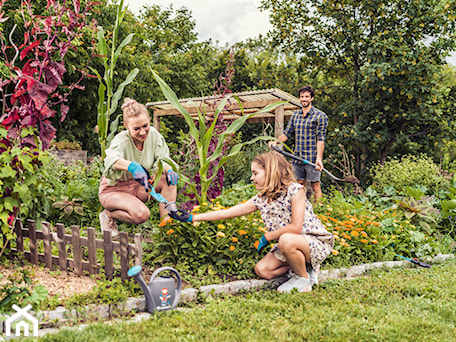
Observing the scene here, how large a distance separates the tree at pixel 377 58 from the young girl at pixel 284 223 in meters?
5.31

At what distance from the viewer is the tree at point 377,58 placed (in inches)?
297

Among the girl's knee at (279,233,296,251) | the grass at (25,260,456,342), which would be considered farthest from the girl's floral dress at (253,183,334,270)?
the grass at (25,260,456,342)

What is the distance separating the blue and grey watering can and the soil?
439mm

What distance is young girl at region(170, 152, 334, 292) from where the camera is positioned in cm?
300

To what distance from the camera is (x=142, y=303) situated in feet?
8.39

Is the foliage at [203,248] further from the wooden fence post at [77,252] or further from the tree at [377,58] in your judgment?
the tree at [377,58]

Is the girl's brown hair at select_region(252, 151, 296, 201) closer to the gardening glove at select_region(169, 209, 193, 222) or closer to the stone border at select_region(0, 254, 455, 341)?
the gardening glove at select_region(169, 209, 193, 222)

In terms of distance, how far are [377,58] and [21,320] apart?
303 inches

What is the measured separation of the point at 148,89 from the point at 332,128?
5.71 meters

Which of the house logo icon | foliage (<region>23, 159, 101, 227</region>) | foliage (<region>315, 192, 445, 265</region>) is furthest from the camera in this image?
foliage (<region>315, 192, 445, 265</region>)

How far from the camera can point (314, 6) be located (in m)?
8.81

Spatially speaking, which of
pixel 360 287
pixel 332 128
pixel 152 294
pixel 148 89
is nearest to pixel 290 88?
pixel 332 128

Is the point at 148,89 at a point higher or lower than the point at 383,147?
higher

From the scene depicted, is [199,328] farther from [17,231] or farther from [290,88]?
A: [290,88]
